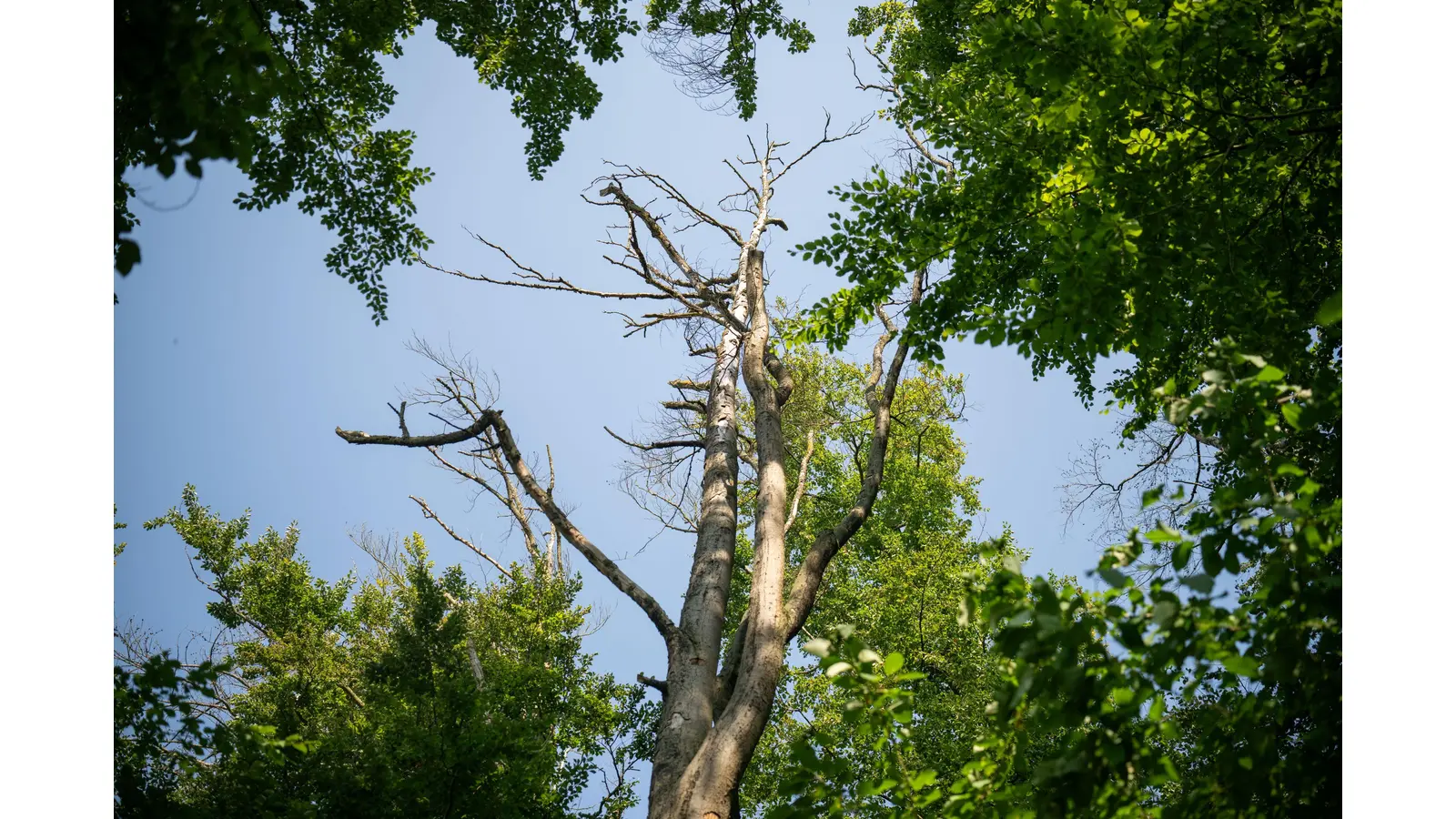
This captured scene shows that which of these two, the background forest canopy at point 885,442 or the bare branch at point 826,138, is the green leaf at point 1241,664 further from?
the bare branch at point 826,138

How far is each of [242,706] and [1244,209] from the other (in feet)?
34.0

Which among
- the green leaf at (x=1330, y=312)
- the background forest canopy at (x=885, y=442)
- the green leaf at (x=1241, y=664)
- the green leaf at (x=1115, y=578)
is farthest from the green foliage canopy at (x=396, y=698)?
the green leaf at (x=1330, y=312)

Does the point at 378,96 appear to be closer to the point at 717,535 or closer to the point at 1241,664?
the point at 717,535

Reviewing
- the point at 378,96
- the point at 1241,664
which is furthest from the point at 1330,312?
the point at 378,96

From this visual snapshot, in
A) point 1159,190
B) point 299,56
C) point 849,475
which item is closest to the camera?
point 1159,190

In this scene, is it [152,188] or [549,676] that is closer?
[152,188]

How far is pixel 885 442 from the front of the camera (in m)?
5.38

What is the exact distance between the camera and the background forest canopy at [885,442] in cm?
199

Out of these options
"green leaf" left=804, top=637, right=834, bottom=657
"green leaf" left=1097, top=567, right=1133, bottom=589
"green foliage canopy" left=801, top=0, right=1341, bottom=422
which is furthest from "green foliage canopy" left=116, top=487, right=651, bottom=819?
"green foliage canopy" left=801, top=0, right=1341, bottom=422
